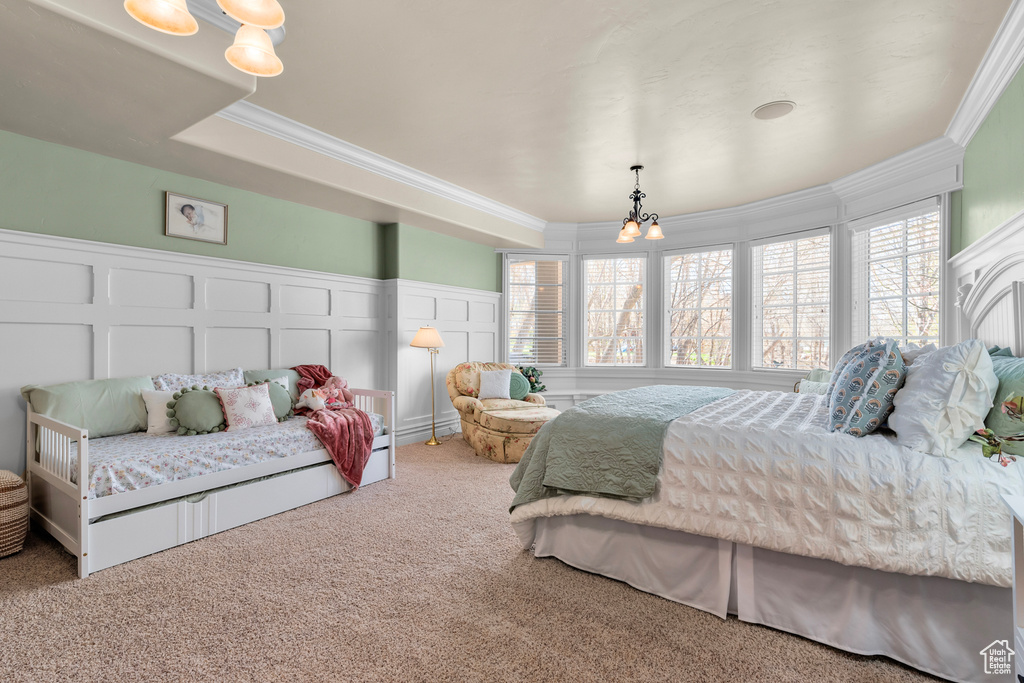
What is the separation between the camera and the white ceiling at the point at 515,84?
2221mm

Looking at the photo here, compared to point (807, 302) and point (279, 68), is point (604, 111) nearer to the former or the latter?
point (279, 68)

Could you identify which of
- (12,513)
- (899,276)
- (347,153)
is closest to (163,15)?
(347,153)

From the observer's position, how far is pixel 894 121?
3.29 metres

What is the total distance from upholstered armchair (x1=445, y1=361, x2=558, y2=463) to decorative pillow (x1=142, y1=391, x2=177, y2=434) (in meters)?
2.43

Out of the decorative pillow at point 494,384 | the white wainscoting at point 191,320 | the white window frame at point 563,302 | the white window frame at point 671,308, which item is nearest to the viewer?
the white wainscoting at point 191,320

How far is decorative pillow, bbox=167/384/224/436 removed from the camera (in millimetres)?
3187

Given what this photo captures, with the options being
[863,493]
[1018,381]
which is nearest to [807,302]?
[1018,381]

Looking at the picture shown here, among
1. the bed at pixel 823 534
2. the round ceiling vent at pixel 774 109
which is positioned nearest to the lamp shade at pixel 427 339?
the bed at pixel 823 534

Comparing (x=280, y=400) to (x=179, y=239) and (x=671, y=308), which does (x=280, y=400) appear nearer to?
(x=179, y=239)

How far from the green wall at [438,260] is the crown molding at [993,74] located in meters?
4.33

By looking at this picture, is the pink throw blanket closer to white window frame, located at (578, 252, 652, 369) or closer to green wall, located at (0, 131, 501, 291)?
green wall, located at (0, 131, 501, 291)

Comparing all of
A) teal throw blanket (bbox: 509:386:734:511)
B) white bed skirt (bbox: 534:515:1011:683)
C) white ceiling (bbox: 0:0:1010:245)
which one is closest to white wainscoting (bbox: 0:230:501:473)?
white ceiling (bbox: 0:0:1010:245)

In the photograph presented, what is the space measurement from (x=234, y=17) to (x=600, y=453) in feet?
6.99

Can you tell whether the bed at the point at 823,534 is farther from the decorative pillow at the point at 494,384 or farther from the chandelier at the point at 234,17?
the decorative pillow at the point at 494,384
